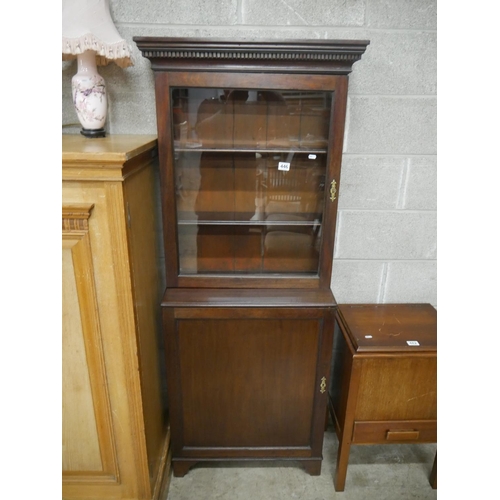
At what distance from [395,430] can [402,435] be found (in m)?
0.03

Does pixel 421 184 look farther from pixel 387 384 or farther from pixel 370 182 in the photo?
pixel 387 384

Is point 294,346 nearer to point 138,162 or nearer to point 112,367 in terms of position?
point 112,367

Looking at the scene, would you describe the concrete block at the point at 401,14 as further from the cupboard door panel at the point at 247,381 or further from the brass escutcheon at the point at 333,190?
the cupboard door panel at the point at 247,381

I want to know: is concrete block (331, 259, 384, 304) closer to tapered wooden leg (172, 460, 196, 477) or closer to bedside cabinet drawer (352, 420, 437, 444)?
bedside cabinet drawer (352, 420, 437, 444)

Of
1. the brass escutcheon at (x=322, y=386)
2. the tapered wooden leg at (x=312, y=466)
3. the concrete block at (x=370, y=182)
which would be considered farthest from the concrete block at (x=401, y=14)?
the tapered wooden leg at (x=312, y=466)

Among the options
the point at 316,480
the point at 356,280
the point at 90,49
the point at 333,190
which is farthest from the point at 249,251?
the point at 316,480

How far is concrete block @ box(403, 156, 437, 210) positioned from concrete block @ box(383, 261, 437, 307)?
0.87ft

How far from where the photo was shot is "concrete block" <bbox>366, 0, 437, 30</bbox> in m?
1.44

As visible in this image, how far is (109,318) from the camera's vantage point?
1.21 meters

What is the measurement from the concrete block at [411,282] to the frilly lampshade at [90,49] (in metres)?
1.32

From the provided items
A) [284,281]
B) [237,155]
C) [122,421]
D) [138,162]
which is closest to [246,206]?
[237,155]

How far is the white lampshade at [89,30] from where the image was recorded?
1190 mm

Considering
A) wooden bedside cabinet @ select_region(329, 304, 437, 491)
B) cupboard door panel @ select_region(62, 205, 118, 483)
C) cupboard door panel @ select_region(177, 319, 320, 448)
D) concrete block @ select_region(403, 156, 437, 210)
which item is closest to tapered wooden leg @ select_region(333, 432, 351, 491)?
wooden bedside cabinet @ select_region(329, 304, 437, 491)

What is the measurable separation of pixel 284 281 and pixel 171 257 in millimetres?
426
